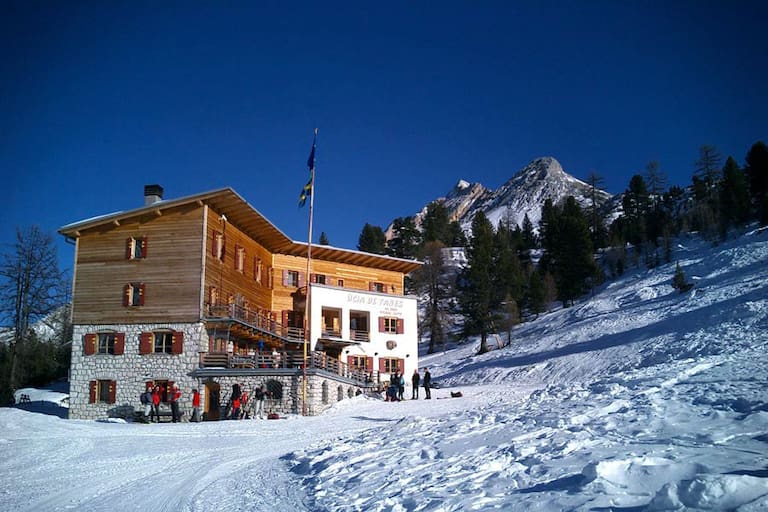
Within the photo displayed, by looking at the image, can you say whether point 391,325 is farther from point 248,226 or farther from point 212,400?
point 212,400

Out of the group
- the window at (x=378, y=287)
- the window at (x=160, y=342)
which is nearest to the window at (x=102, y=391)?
the window at (x=160, y=342)

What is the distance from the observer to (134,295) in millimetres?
33625

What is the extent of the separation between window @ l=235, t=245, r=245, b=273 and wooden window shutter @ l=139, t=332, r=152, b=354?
7.11 metres

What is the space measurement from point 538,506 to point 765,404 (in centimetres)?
495

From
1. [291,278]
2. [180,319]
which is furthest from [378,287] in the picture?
[180,319]

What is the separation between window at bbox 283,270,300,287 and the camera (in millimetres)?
45134

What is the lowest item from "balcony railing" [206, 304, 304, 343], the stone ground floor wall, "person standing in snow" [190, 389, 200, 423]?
"person standing in snow" [190, 389, 200, 423]

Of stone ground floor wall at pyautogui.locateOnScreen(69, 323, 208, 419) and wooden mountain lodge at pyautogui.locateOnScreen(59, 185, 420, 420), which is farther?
stone ground floor wall at pyautogui.locateOnScreen(69, 323, 208, 419)

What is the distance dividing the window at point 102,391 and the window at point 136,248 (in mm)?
6760

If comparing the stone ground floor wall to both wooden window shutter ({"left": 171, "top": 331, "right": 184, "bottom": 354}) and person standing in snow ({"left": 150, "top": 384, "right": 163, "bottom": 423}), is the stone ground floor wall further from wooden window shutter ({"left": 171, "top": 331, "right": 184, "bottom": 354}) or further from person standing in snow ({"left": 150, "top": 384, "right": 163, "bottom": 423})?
person standing in snow ({"left": 150, "top": 384, "right": 163, "bottom": 423})

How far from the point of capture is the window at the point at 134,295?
33469 millimetres

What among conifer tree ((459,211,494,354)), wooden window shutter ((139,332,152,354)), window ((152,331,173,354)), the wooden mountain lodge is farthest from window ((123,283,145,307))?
conifer tree ((459,211,494,354))

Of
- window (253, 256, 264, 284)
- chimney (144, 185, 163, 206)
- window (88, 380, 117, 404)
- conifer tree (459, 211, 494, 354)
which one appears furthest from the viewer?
conifer tree (459, 211, 494, 354)

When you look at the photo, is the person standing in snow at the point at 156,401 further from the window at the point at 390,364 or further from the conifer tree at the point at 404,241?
the conifer tree at the point at 404,241
